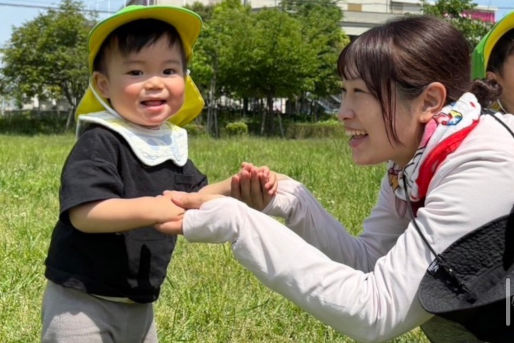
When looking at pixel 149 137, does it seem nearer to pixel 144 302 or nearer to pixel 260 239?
→ pixel 144 302

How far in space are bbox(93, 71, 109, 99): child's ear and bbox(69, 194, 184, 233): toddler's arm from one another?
0.42m

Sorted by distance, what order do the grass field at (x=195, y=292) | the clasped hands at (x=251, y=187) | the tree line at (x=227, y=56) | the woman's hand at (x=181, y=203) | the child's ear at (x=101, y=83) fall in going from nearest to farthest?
the woman's hand at (x=181, y=203) → the clasped hands at (x=251, y=187) → the child's ear at (x=101, y=83) → the grass field at (x=195, y=292) → the tree line at (x=227, y=56)

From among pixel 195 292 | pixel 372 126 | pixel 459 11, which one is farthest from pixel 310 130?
pixel 372 126

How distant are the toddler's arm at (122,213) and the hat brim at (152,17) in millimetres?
503

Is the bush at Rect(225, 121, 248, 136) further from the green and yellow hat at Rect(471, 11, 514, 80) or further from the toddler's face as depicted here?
the toddler's face

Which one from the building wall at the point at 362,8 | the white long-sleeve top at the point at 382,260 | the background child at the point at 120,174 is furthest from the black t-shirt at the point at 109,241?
the building wall at the point at 362,8

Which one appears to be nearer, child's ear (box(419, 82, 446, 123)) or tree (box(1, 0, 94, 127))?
child's ear (box(419, 82, 446, 123))

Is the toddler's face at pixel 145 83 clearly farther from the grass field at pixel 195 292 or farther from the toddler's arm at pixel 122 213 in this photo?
the grass field at pixel 195 292

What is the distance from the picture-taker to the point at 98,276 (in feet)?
6.02

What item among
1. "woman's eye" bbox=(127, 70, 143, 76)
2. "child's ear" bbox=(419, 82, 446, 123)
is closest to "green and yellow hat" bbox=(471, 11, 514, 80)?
"child's ear" bbox=(419, 82, 446, 123)

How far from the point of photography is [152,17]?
1962mm

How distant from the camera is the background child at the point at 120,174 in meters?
1.80

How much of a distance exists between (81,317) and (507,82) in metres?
1.56

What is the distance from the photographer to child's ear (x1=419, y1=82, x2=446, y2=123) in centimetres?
159
